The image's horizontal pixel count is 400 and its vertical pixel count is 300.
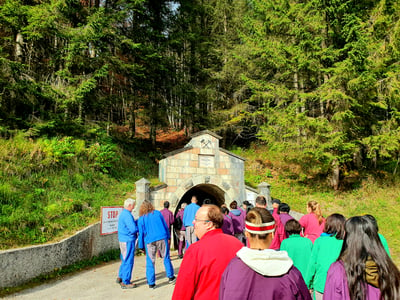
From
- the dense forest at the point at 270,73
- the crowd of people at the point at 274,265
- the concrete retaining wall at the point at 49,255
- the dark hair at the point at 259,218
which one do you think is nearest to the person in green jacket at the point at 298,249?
the crowd of people at the point at 274,265

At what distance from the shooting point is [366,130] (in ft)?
46.8

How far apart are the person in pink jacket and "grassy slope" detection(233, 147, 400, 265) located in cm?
621

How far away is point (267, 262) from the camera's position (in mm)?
1788

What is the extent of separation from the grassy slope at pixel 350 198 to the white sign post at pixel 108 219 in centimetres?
868

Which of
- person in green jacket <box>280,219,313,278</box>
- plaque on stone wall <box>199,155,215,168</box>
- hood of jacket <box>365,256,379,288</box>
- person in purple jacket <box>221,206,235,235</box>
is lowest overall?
person in purple jacket <box>221,206,235,235</box>

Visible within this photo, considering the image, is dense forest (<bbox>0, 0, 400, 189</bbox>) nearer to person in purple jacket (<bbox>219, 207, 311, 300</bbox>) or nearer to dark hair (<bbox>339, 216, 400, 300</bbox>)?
person in purple jacket (<bbox>219, 207, 311, 300</bbox>)

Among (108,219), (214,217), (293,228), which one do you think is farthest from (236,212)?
(214,217)

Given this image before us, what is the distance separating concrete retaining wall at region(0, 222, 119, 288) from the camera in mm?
5656

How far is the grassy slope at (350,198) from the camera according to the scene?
37.2 feet

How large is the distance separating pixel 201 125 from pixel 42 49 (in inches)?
428

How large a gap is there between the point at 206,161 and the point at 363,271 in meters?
9.40

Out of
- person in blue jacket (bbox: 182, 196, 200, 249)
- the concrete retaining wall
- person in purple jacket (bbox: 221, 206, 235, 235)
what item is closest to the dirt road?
the concrete retaining wall

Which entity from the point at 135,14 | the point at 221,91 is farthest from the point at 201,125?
the point at 135,14

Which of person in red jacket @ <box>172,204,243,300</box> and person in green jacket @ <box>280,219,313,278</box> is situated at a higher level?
person in red jacket @ <box>172,204,243,300</box>
